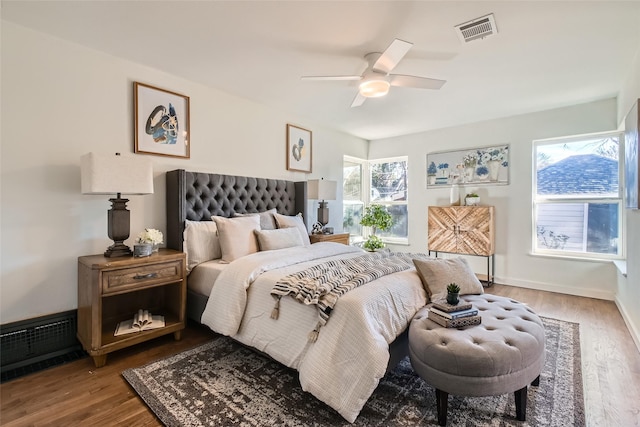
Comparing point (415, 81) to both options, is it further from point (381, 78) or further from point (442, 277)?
point (442, 277)

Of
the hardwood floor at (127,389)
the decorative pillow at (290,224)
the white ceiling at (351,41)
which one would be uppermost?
the white ceiling at (351,41)

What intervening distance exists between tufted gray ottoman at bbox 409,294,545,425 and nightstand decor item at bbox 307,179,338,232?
262 cm

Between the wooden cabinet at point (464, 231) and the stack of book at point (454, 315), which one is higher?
the wooden cabinet at point (464, 231)

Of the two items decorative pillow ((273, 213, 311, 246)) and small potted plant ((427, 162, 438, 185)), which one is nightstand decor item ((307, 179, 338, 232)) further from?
small potted plant ((427, 162, 438, 185))

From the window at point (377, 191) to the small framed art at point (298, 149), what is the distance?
3.68ft

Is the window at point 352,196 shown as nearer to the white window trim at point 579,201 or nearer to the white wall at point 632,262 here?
the white window trim at point 579,201

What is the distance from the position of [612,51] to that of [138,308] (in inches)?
188

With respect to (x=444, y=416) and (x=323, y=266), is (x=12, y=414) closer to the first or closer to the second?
(x=323, y=266)

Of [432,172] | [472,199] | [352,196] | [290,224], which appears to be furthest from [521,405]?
[352,196]

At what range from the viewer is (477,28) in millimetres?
2176

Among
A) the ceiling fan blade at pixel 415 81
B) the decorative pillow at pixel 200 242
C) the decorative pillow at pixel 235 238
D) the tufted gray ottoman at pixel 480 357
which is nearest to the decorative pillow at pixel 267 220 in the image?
the decorative pillow at pixel 235 238

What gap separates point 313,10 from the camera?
200 centimetres

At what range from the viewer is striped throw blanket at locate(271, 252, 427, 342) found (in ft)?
5.68

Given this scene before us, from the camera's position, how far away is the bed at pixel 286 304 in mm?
1566
